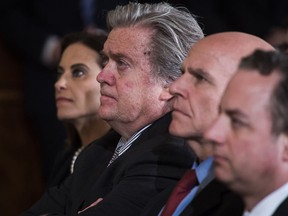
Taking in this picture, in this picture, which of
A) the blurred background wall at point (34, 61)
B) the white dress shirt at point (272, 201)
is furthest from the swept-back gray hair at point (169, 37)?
the blurred background wall at point (34, 61)

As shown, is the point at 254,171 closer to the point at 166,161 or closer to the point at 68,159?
the point at 166,161

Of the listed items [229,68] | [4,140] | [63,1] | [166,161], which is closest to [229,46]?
[229,68]

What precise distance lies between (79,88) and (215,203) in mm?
1690

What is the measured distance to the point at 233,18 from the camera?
17.6 feet

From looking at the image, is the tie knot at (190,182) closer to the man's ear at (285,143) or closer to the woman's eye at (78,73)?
the man's ear at (285,143)

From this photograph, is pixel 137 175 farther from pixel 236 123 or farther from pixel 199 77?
pixel 236 123

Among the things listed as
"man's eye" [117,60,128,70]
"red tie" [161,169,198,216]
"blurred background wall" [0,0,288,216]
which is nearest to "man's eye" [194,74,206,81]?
"red tie" [161,169,198,216]

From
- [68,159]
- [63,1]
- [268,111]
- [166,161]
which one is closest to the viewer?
[268,111]

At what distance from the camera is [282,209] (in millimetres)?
1855

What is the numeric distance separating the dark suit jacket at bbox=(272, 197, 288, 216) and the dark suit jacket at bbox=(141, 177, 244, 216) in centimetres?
23

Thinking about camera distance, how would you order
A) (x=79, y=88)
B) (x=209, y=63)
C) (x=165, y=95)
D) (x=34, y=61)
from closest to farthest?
(x=209, y=63), (x=165, y=95), (x=79, y=88), (x=34, y=61)

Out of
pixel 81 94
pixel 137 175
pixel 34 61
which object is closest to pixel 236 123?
pixel 137 175

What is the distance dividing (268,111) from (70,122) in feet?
6.95

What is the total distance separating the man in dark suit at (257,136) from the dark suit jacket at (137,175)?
0.70 m
